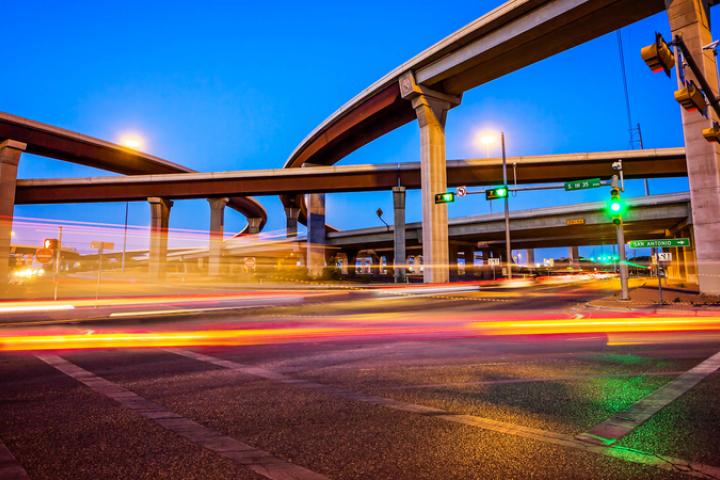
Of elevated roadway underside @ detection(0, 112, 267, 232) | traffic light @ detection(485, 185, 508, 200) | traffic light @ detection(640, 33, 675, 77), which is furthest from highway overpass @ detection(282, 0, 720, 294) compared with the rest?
elevated roadway underside @ detection(0, 112, 267, 232)

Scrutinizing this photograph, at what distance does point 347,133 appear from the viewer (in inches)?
1836

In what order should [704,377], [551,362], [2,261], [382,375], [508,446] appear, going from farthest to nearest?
[2,261]
[551,362]
[382,375]
[704,377]
[508,446]

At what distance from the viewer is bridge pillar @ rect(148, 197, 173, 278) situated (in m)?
50.2

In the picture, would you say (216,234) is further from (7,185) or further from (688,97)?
(688,97)

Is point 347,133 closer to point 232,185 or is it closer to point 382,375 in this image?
point 232,185

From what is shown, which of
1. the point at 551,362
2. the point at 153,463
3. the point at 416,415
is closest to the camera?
the point at 153,463

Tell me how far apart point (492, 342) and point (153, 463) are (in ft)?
23.0

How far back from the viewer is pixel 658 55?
27.1 ft

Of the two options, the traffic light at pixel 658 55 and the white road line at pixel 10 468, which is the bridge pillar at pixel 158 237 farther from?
the white road line at pixel 10 468

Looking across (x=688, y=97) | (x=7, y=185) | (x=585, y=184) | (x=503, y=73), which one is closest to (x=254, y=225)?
(x=7, y=185)

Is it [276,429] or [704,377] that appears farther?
[704,377]

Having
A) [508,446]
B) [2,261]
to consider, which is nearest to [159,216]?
[2,261]

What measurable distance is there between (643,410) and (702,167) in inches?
766

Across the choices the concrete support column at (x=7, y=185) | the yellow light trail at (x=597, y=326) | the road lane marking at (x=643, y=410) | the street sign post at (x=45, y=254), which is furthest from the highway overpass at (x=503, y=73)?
the concrete support column at (x=7, y=185)
